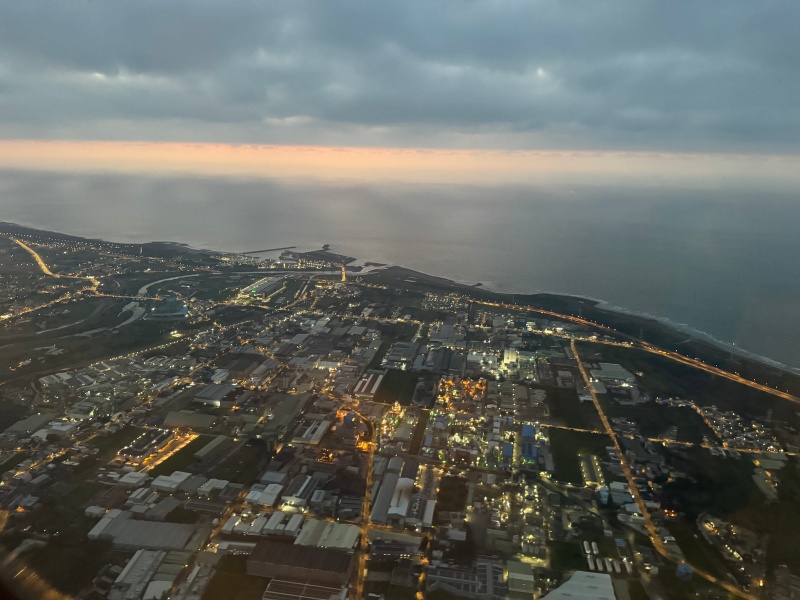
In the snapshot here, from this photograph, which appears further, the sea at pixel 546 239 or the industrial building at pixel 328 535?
the sea at pixel 546 239

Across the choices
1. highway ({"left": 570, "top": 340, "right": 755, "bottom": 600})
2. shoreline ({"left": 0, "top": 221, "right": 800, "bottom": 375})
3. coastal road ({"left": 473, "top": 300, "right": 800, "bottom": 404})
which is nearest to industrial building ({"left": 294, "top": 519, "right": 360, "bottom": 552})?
highway ({"left": 570, "top": 340, "right": 755, "bottom": 600})

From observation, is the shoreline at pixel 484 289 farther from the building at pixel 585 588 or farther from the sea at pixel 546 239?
the building at pixel 585 588

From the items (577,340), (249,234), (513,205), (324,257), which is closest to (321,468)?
(577,340)

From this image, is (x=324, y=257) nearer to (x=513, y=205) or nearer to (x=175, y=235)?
(x=175, y=235)

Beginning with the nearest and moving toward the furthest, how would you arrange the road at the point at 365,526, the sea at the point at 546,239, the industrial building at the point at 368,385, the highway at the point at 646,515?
the road at the point at 365,526 → the highway at the point at 646,515 → the industrial building at the point at 368,385 → the sea at the point at 546,239

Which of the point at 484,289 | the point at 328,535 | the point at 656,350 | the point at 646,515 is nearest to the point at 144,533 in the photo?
the point at 328,535

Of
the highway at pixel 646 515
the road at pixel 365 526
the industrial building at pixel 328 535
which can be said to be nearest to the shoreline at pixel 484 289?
the highway at pixel 646 515

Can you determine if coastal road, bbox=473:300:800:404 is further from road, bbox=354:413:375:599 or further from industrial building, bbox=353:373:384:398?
road, bbox=354:413:375:599
